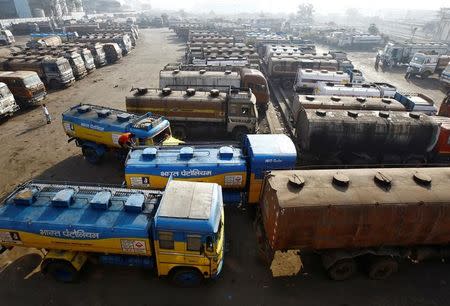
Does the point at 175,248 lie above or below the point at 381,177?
below

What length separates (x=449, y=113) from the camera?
Result: 24641 millimetres

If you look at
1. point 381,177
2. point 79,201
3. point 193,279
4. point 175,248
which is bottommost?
point 193,279

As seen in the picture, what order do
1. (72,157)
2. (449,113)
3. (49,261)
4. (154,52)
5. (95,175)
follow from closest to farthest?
(49,261)
(95,175)
(72,157)
(449,113)
(154,52)

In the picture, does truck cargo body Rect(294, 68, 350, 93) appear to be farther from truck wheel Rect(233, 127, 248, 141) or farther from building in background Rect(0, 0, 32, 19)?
building in background Rect(0, 0, 32, 19)

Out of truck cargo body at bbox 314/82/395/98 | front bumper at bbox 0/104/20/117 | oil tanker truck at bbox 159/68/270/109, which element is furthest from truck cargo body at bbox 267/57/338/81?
front bumper at bbox 0/104/20/117

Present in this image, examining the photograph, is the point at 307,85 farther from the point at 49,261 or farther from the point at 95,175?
the point at 49,261

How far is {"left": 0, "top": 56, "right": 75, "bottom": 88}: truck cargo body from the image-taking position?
32.9 m

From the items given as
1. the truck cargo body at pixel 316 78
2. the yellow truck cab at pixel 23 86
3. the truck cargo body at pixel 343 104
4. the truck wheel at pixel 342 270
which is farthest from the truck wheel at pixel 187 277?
the truck cargo body at pixel 316 78

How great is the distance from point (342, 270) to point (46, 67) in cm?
3723

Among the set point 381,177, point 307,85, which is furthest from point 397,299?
point 307,85

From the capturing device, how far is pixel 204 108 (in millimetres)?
21484

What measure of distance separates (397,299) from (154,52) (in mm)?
61606

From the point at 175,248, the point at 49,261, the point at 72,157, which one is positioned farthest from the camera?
the point at 72,157

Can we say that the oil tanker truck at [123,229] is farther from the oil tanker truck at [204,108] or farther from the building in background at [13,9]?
the building in background at [13,9]
